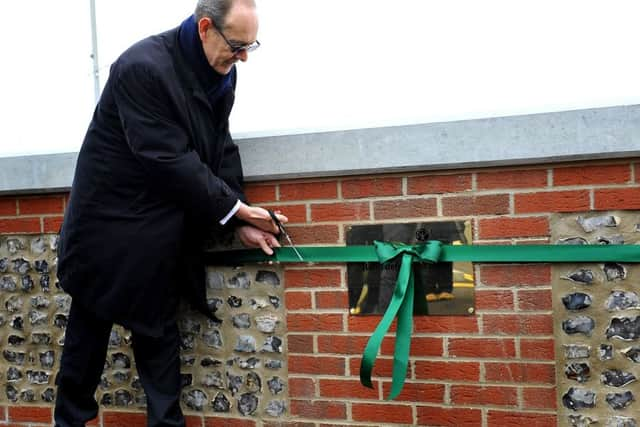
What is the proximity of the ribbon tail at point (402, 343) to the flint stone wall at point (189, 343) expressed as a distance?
53 centimetres

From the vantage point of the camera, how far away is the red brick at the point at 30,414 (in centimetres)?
338

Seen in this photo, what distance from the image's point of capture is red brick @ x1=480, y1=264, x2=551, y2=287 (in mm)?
2646

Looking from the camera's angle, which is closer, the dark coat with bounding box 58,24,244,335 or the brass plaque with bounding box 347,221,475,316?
the dark coat with bounding box 58,24,244,335

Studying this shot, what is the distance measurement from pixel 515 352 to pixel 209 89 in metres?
1.52

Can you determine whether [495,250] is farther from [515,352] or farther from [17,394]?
[17,394]

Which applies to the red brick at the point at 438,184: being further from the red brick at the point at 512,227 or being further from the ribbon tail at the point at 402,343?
the ribbon tail at the point at 402,343

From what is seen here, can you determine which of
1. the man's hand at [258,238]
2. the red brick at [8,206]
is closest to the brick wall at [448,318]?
the man's hand at [258,238]

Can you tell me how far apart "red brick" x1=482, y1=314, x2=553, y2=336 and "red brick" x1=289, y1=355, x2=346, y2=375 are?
607 millimetres

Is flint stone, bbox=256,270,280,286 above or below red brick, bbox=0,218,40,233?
below

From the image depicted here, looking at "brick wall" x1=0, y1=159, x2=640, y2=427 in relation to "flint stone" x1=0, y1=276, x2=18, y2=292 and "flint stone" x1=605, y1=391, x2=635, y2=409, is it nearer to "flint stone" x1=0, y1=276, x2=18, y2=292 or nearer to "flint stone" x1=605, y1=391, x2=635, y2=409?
"flint stone" x1=605, y1=391, x2=635, y2=409

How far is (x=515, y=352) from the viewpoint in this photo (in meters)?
2.70

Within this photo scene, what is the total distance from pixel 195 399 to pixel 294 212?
3.08ft

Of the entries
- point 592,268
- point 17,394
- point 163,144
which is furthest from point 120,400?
point 592,268

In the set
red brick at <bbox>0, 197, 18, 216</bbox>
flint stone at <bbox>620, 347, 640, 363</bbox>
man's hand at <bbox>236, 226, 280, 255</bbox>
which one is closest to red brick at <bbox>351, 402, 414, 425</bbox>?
man's hand at <bbox>236, 226, 280, 255</bbox>
